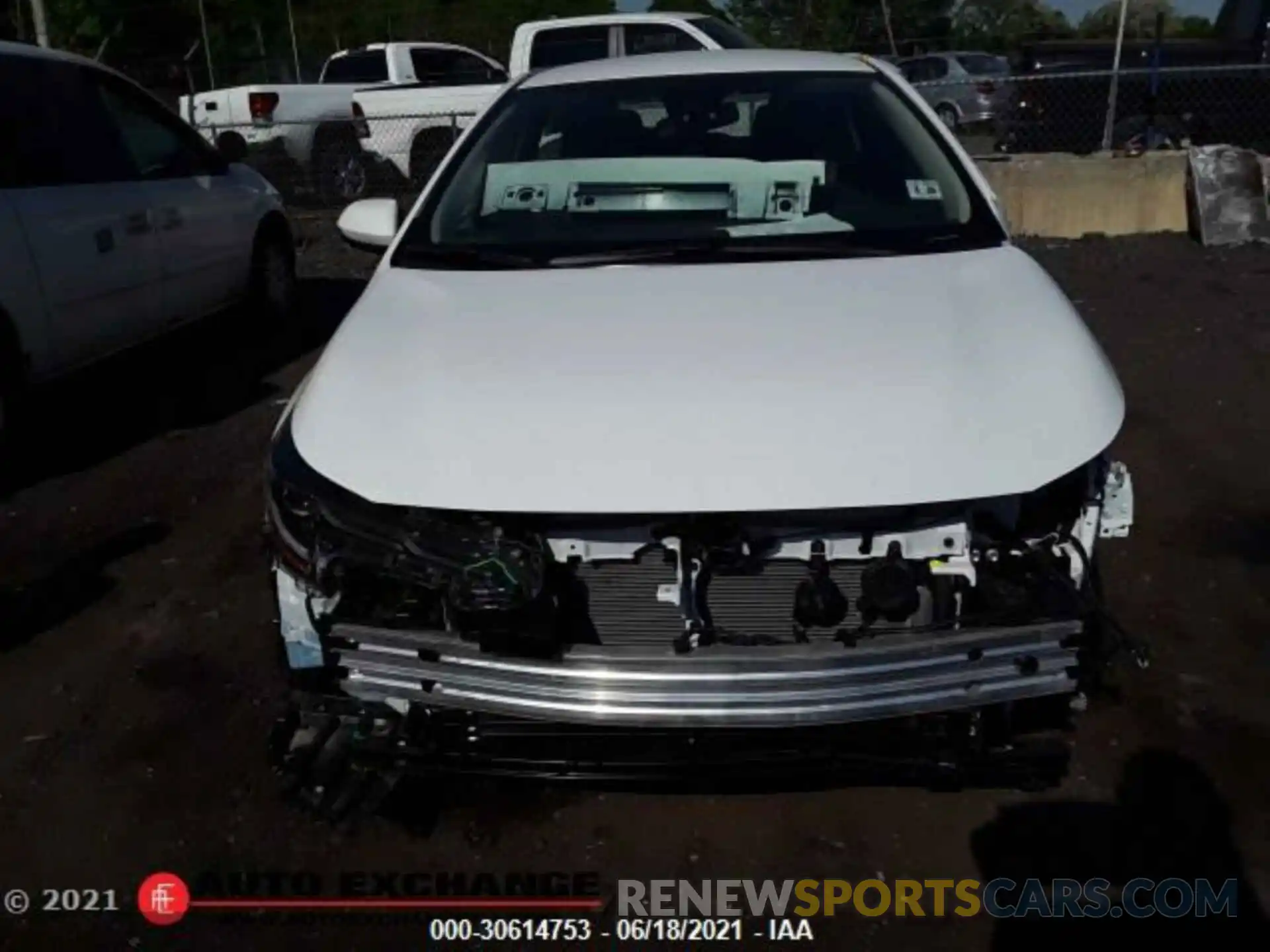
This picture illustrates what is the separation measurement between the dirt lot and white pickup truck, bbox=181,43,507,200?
8.59m

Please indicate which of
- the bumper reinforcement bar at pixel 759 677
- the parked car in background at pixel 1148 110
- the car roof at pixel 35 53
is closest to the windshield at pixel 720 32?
the parked car in background at pixel 1148 110

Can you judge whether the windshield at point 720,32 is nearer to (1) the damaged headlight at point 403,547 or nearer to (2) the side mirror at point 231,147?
(2) the side mirror at point 231,147

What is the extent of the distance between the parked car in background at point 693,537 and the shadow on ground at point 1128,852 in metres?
0.29

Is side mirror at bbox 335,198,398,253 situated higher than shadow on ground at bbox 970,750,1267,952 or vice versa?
side mirror at bbox 335,198,398,253

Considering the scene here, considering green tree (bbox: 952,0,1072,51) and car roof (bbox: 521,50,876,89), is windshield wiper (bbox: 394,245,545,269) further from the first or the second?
green tree (bbox: 952,0,1072,51)

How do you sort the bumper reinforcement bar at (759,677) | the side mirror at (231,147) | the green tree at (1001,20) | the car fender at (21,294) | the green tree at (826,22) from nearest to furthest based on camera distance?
the bumper reinforcement bar at (759,677), the car fender at (21,294), the side mirror at (231,147), the green tree at (826,22), the green tree at (1001,20)

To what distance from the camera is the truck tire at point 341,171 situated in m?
13.6

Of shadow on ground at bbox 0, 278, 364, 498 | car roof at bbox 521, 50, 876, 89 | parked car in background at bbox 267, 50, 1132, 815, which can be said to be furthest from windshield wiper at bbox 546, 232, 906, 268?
shadow on ground at bbox 0, 278, 364, 498

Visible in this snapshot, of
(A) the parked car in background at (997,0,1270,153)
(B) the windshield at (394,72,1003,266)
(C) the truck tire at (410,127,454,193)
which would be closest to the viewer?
(B) the windshield at (394,72,1003,266)

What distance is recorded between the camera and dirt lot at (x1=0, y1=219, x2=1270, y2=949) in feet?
9.59

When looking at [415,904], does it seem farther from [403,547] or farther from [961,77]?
[961,77]

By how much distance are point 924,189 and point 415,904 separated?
241cm

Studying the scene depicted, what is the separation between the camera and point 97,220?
596cm

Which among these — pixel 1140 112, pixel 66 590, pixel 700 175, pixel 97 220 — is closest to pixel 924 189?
pixel 700 175
